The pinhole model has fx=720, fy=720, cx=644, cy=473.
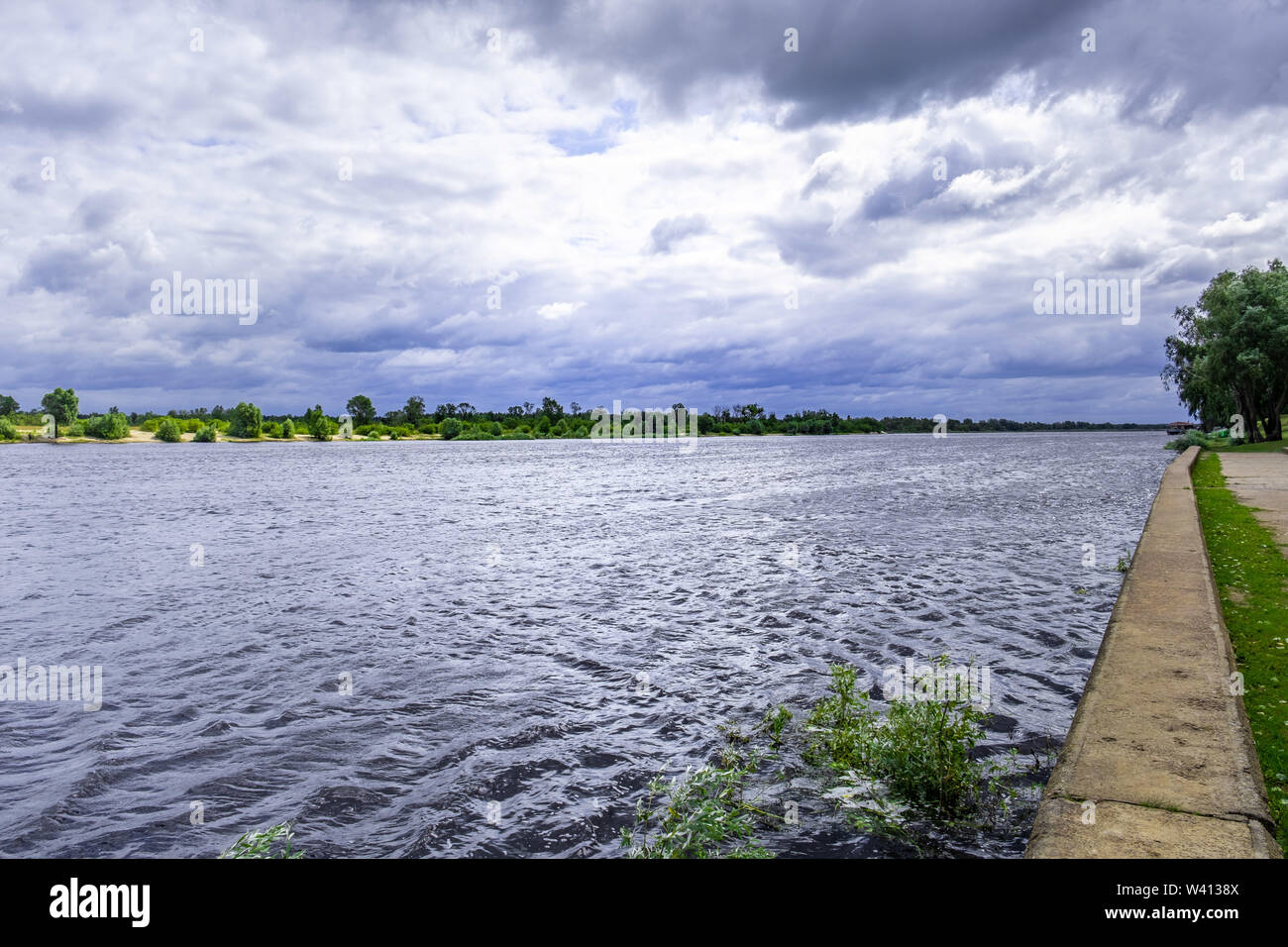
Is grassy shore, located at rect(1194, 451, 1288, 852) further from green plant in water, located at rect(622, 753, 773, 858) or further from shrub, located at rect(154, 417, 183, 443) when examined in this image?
shrub, located at rect(154, 417, 183, 443)

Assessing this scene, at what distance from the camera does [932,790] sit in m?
6.21

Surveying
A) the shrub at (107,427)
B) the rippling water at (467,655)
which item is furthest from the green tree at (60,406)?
the rippling water at (467,655)

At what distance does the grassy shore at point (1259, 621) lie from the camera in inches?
212

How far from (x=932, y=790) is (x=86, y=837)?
7.25 meters

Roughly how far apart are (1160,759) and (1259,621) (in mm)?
5586

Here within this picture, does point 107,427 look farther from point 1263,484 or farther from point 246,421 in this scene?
point 1263,484

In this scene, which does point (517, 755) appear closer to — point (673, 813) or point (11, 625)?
point (673, 813)

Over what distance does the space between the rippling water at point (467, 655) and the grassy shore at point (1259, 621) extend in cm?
177

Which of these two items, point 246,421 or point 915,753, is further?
point 246,421

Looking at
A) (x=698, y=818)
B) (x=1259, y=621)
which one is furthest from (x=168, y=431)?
(x=1259, y=621)

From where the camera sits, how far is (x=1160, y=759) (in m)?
5.03

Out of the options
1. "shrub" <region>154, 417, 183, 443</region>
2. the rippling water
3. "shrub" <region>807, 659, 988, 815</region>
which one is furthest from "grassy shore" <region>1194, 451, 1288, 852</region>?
"shrub" <region>154, 417, 183, 443</region>
